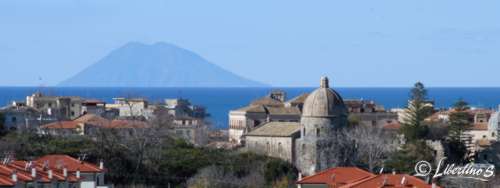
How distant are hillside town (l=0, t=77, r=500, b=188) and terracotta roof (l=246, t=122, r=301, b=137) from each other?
0.08 metres

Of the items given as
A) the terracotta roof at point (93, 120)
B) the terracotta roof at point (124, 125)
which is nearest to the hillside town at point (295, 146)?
the terracotta roof at point (124, 125)

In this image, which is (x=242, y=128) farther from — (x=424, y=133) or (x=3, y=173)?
(x=3, y=173)

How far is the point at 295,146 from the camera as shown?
7588cm

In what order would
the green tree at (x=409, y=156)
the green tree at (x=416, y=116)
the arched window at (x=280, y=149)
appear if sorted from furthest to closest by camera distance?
the green tree at (x=416, y=116)
the arched window at (x=280, y=149)
the green tree at (x=409, y=156)

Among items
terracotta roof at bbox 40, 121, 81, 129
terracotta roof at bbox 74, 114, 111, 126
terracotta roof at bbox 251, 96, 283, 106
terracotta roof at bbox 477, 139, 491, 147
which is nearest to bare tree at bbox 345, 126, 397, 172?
terracotta roof at bbox 477, 139, 491, 147

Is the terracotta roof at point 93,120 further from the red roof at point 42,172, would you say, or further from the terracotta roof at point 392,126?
the red roof at point 42,172

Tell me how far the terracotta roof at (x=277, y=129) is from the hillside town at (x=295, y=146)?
81 millimetres

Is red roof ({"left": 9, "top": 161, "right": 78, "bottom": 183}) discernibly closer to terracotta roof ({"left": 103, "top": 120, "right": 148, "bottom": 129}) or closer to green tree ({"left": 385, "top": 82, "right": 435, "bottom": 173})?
green tree ({"left": 385, "top": 82, "right": 435, "bottom": 173})

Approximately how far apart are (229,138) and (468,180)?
47.4 meters

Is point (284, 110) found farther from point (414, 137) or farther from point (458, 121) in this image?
point (414, 137)

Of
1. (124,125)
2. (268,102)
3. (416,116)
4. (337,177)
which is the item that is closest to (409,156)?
(416,116)

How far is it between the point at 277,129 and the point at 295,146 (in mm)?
3794

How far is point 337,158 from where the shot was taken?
7281 centimetres

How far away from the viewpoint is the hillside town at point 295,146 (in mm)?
51719
